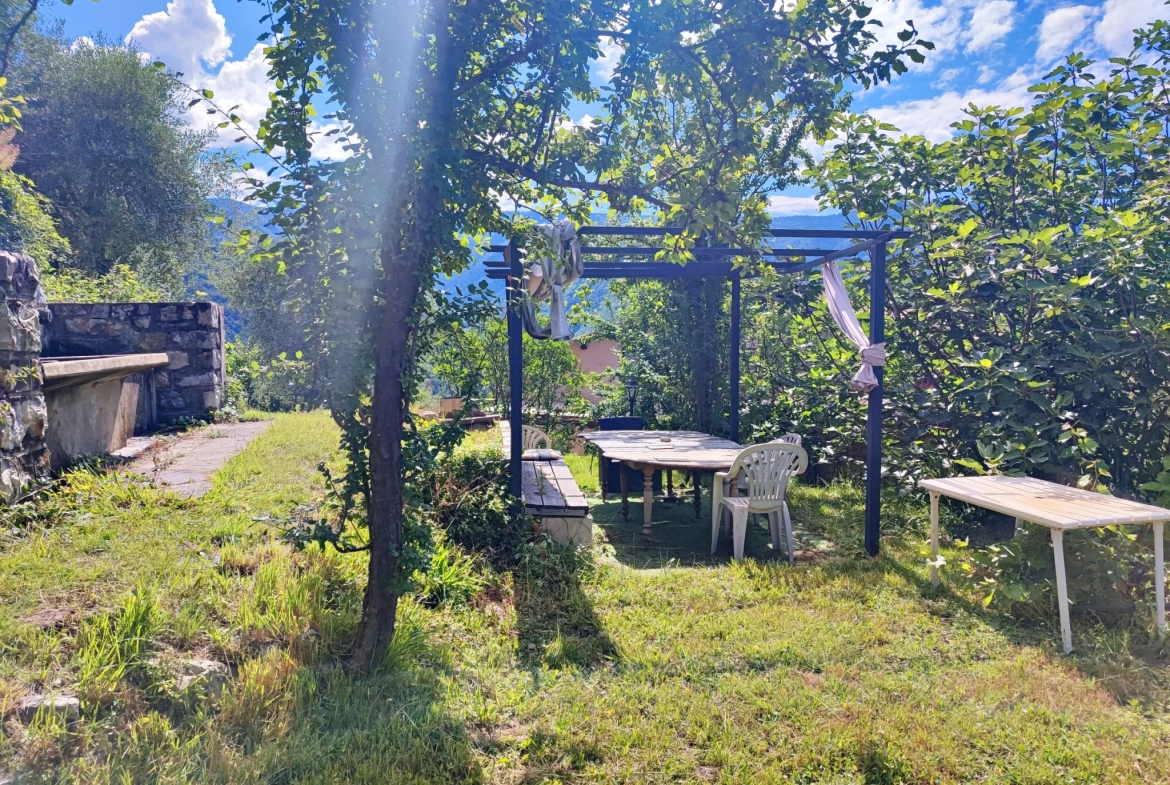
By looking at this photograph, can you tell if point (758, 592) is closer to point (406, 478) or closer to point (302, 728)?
point (406, 478)

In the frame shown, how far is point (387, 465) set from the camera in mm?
2439

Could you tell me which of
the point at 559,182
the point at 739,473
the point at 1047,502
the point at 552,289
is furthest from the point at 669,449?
the point at 559,182

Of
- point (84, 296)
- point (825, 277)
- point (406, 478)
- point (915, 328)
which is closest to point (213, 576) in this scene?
point (406, 478)

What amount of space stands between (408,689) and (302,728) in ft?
1.27

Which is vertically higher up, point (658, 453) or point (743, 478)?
point (658, 453)

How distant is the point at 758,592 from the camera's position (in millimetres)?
3715

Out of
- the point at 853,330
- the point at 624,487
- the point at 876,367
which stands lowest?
the point at 624,487

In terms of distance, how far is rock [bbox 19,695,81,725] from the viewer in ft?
6.01

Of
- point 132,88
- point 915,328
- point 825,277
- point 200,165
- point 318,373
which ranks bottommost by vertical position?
point 318,373

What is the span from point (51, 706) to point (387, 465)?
115 cm

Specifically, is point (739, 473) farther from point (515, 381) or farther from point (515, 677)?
point (515, 677)

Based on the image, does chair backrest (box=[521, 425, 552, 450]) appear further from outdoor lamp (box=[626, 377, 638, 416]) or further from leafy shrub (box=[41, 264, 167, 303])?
leafy shrub (box=[41, 264, 167, 303])

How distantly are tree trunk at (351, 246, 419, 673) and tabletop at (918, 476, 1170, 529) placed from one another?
2.84 m

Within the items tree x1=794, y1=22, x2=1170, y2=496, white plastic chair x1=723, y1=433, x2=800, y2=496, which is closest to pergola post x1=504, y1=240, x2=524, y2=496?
white plastic chair x1=723, y1=433, x2=800, y2=496
